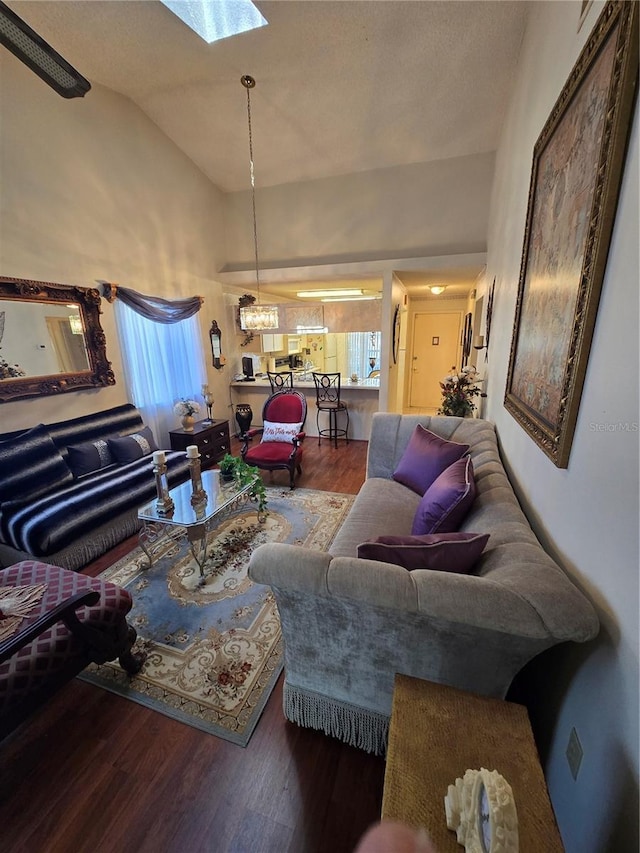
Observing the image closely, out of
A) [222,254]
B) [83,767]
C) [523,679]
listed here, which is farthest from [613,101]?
[222,254]

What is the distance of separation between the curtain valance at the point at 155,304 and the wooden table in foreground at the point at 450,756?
4.05 m

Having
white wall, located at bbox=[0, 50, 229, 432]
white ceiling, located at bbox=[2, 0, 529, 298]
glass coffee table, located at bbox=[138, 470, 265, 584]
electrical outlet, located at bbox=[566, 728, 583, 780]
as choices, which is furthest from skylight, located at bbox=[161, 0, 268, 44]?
electrical outlet, located at bbox=[566, 728, 583, 780]

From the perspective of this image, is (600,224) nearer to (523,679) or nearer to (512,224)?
(523,679)

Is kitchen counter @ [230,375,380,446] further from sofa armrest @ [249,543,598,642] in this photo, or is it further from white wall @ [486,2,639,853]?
sofa armrest @ [249,543,598,642]

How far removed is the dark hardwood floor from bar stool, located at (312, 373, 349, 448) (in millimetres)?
3846

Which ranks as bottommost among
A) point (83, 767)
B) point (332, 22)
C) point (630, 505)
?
point (83, 767)

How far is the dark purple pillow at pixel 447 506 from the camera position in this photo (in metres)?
1.56

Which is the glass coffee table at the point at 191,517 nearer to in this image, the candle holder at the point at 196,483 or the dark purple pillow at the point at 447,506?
the candle holder at the point at 196,483

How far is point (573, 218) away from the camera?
1.20m

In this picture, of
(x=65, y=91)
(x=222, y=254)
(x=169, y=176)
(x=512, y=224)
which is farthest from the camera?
(x=222, y=254)

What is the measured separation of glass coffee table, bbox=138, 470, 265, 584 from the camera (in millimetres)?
2318

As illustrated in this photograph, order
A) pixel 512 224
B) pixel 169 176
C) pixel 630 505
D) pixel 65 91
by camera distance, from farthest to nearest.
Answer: pixel 169 176 → pixel 512 224 → pixel 65 91 → pixel 630 505

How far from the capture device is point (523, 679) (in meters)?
1.37

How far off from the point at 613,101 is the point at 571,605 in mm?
1374
